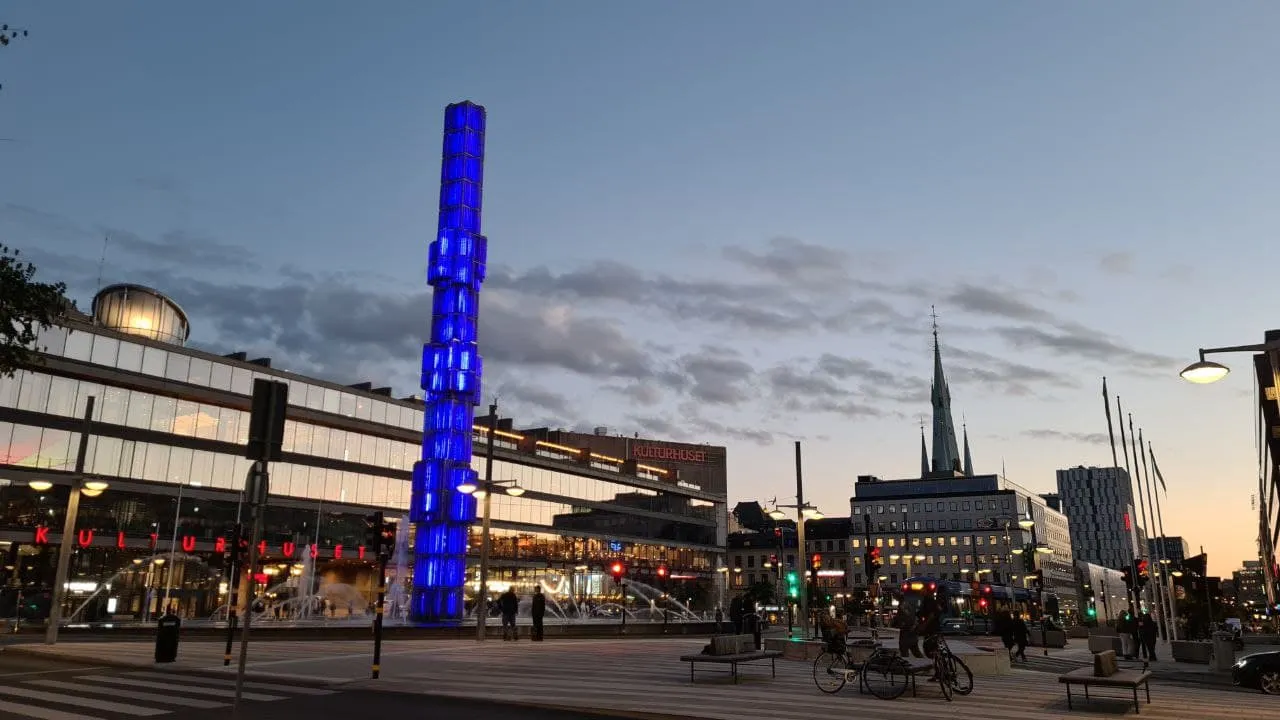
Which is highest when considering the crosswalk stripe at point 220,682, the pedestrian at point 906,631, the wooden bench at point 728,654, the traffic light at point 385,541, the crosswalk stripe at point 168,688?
the traffic light at point 385,541

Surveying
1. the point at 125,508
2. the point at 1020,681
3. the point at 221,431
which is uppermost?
the point at 221,431

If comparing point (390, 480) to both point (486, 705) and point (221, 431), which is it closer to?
point (221, 431)

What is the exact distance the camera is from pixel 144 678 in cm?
1833

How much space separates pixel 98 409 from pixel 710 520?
79145mm

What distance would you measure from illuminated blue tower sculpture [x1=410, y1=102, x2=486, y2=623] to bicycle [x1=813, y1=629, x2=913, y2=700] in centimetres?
3411

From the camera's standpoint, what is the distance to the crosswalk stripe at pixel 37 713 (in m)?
12.9

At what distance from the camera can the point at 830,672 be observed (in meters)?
17.1

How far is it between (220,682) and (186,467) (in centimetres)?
5440

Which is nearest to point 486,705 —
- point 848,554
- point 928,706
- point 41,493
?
point 928,706

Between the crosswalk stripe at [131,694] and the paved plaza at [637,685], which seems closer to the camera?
the paved plaza at [637,685]

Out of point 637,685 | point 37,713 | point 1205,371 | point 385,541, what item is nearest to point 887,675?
point 637,685

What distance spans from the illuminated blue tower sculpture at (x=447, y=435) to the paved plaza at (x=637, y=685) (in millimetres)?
22144

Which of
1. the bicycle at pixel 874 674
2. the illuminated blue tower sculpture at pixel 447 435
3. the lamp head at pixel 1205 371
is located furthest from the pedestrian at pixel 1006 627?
the illuminated blue tower sculpture at pixel 447 435

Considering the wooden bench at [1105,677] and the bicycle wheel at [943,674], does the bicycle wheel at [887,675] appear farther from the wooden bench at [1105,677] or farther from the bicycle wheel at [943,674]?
the wooden bench at [1105,677]
